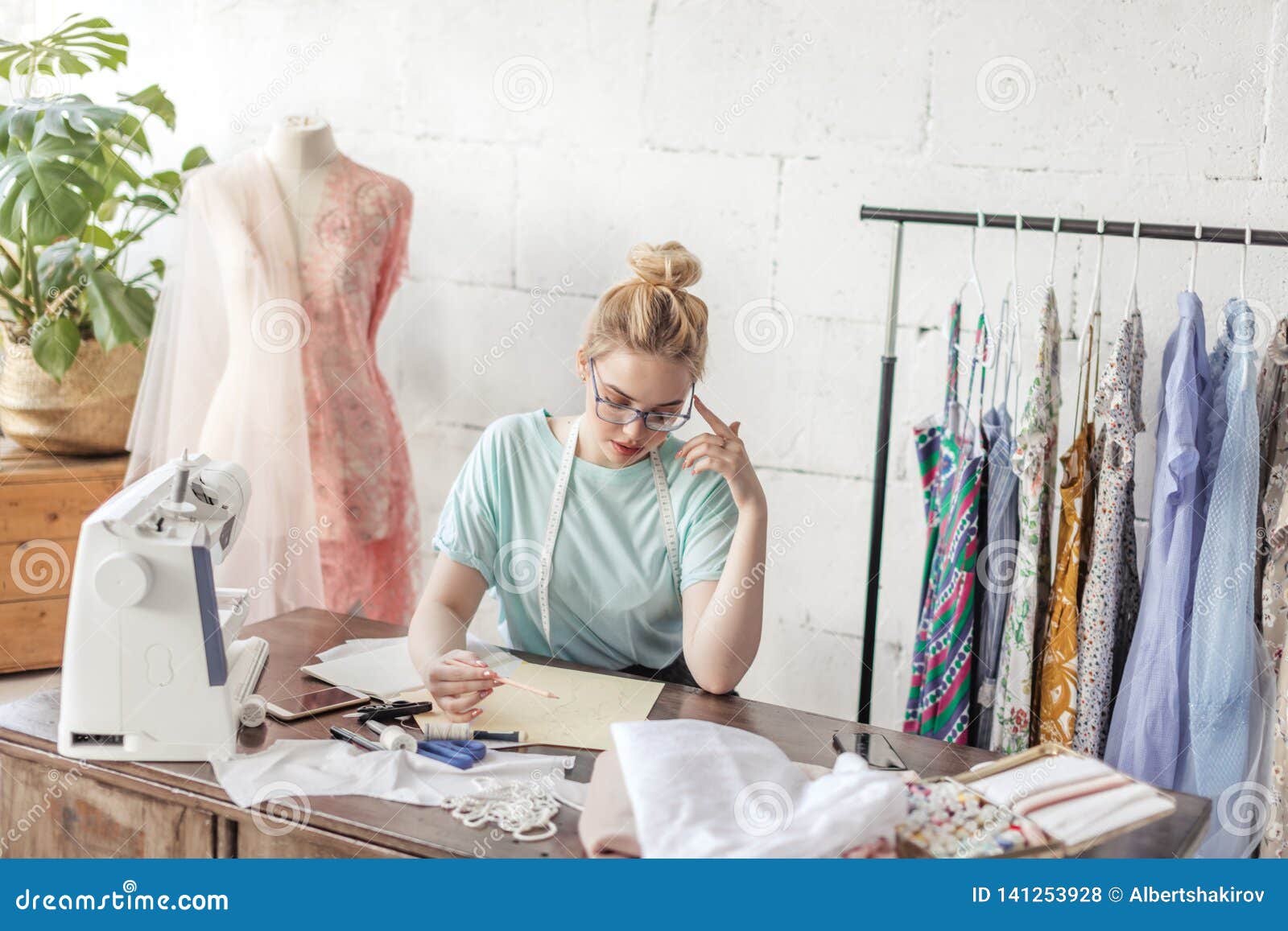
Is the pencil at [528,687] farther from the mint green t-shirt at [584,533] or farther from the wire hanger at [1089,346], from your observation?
the wire hanger at [1089,346]

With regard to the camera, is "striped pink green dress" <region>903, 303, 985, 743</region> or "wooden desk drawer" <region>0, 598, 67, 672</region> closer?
"striped pink green dress" <region>903, 303, 985, 743</region>

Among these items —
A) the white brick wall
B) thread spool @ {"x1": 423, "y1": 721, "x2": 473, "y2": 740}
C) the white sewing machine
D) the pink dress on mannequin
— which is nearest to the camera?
the white sewing machine

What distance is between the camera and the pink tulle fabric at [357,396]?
2.86 metres

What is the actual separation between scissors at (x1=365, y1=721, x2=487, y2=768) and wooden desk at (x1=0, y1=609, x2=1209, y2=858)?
0.13 meters

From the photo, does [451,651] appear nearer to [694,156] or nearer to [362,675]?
[362,675]

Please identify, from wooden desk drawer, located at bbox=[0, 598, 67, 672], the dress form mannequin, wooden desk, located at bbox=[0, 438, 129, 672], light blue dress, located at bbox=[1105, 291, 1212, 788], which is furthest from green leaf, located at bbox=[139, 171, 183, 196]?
light blue dress, located at bbox=[1105, 291, 1212, 788]

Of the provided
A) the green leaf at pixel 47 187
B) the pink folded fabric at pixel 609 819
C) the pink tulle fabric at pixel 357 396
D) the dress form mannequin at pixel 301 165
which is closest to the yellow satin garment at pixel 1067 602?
the pink folded fabric at pixel 609 819

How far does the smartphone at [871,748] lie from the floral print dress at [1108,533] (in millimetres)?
666

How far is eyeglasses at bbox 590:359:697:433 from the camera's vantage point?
202 cm

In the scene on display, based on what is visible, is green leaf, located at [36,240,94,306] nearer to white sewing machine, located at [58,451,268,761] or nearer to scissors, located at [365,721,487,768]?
white sewing machine, located at [58,451,268,761]

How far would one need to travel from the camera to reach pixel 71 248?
10.2 feet

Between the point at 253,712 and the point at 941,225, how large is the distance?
5.85 feet

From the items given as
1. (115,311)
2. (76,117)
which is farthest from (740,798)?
(76,117)

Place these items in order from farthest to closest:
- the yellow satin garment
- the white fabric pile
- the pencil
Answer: the yellow satin garment → the pencil → the white fabric pile
